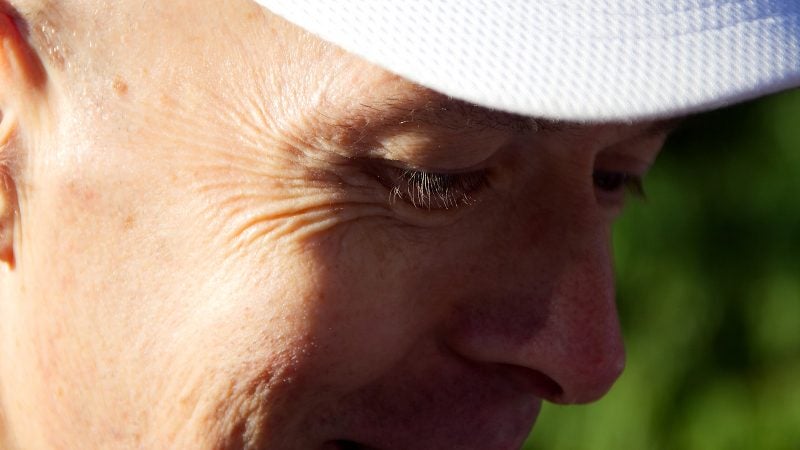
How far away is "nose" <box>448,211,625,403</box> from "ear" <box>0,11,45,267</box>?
0.60 metres

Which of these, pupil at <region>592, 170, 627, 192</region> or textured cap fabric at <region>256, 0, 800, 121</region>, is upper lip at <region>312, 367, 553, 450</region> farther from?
textured cap fabric at <region>256, 0, 800, 121</region>

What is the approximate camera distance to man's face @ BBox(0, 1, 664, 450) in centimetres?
137

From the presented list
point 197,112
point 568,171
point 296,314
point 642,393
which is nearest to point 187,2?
point 197,112

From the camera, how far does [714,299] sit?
11.0 feet

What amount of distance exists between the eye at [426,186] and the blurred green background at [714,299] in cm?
199

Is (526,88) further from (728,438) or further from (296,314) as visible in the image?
(728,438)

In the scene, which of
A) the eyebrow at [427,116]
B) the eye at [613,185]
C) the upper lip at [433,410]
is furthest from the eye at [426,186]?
the eye at [613,185]

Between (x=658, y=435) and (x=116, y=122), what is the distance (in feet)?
7.75

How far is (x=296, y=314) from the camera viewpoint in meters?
1.38

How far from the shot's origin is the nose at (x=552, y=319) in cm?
149

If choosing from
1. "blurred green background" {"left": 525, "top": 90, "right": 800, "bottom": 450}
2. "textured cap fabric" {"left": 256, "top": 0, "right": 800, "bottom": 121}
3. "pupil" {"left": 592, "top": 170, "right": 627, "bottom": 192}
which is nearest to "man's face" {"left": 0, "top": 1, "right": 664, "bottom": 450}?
"textured cap fabric" {"left": 256, "top": 0, "right": 800, "bottom": 121}

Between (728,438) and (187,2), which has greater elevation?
(187,2)

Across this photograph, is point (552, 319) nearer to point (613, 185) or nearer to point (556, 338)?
point (556, 338)

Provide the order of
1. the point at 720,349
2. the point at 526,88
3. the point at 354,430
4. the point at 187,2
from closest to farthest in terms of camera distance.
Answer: the point at 526,88, the point at 187,2, the point at 354,430, the point at 720,349
